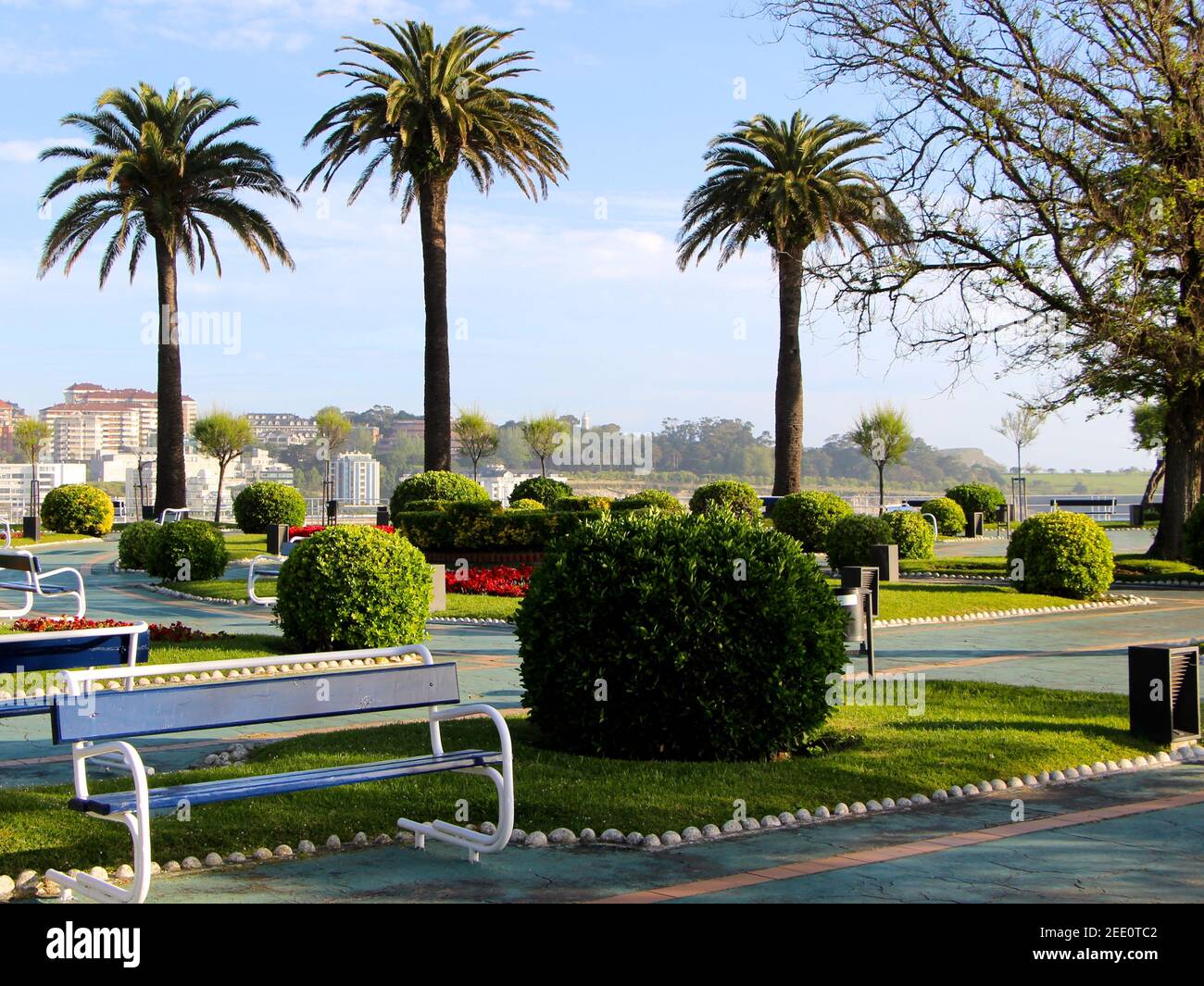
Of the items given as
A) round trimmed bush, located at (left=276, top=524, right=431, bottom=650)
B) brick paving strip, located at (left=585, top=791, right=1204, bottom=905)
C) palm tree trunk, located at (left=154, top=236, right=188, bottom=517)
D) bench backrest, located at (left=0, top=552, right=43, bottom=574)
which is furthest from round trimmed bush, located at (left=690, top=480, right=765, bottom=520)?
brick paving strip, located at (left=585, top=791, right=1204, bottom=905)

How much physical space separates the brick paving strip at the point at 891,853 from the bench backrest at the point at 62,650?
3522 mm

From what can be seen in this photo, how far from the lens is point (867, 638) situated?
35.7ft

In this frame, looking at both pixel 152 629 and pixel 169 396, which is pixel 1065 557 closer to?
pixel 152 629

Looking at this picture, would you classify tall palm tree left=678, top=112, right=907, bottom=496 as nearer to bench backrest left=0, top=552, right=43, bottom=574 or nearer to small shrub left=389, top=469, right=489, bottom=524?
small shrub left=389, top=469, right=489, bottom=524

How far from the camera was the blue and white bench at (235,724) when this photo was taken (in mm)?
4566

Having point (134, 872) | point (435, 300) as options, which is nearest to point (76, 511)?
point (435, 300)

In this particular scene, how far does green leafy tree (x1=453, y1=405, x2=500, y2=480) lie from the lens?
4847cm

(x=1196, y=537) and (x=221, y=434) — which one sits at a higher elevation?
(x=221, y=434)

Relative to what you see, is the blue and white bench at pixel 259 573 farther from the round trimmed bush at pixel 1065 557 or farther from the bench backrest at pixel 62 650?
the round trimmed bush at pixel 1065 557

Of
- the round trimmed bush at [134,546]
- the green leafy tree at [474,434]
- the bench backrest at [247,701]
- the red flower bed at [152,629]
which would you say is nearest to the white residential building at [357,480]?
the green leafy tree at [474,434]

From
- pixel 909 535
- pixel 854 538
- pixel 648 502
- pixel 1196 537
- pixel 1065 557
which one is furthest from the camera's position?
pixel 1196 537

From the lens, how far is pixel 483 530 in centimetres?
2011

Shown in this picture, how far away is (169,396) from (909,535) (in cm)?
1808
